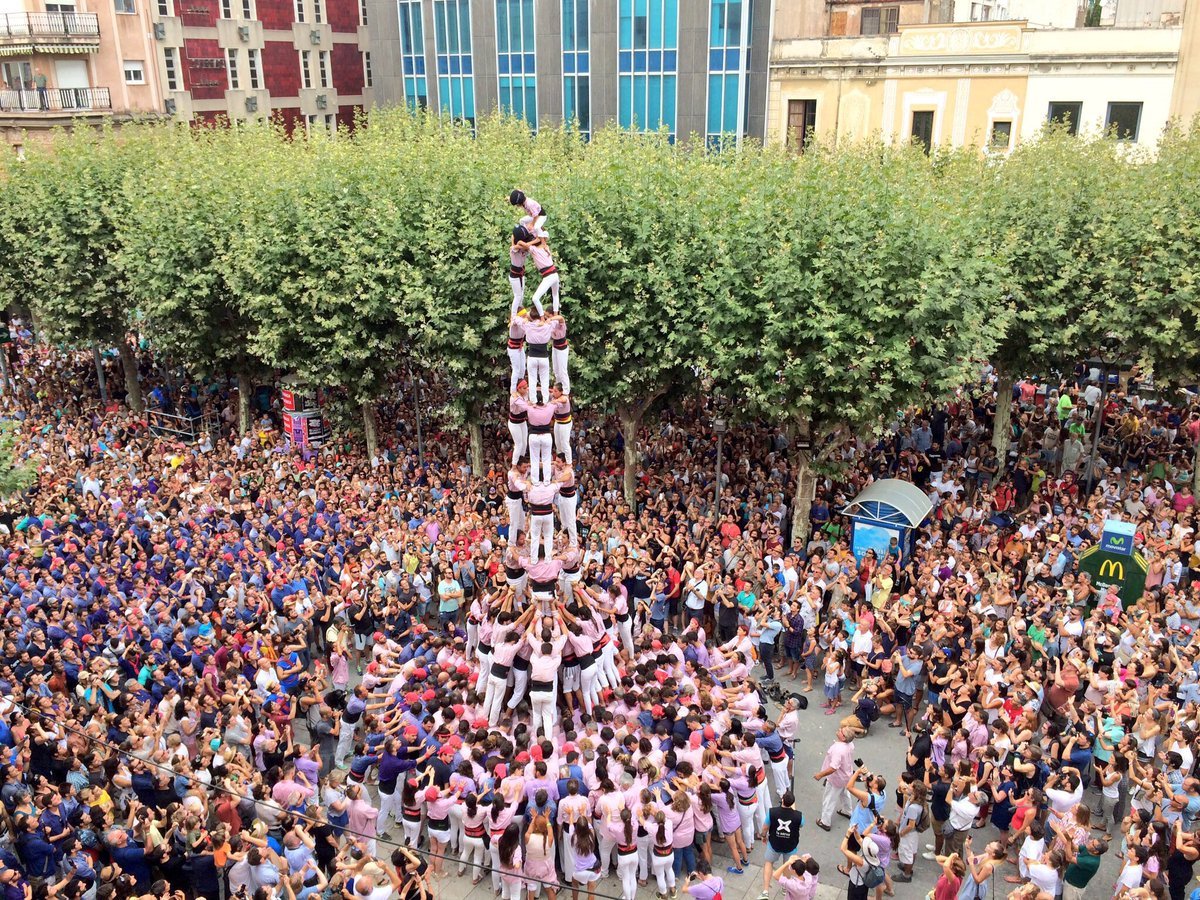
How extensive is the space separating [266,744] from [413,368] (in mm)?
13885

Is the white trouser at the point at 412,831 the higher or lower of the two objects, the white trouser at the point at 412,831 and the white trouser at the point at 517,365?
the lower

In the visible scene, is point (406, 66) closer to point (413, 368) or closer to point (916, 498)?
point (413, 368)

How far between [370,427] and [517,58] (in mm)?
30141

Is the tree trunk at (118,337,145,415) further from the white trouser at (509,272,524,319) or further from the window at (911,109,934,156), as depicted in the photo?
the window at (911,109,934,156)

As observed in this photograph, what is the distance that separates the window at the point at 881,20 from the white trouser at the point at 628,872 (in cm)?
4277

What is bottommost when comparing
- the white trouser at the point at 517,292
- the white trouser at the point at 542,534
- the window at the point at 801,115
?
the white trouser at the point at 542,534

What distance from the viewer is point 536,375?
15.0 metres

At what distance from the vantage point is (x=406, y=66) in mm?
54438

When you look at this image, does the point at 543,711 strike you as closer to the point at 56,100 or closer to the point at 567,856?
the point at 567,856

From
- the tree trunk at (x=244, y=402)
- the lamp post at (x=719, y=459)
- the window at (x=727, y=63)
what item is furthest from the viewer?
the window at (x=727, y=63)

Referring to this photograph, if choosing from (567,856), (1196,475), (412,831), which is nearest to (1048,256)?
(1196,475)

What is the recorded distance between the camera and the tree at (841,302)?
19.6 metres

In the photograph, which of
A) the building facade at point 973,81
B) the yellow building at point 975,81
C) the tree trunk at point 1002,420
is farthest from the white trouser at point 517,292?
the yellow building at point 975,81

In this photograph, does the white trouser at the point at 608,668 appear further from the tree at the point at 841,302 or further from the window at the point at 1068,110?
the window at the point at 1068,110
